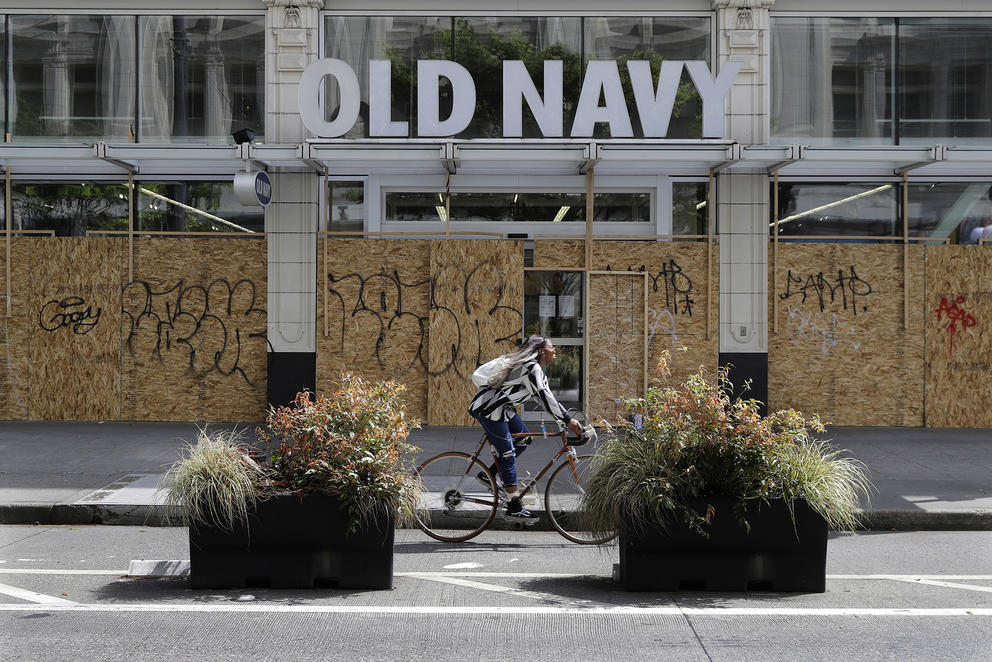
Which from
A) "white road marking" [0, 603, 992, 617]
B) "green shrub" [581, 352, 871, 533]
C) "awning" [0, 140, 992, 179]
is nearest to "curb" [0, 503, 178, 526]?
"white road marking" [0, 603, 992, 617]

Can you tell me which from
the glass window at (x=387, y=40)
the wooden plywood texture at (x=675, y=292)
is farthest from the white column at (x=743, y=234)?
the glass window at (x=387, y=40)

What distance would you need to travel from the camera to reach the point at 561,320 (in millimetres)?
13664

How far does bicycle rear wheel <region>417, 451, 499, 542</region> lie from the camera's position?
7625 mm

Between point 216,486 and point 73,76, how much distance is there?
10.4 meters

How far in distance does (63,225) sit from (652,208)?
8.95 m

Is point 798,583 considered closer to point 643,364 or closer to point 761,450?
point 761,450

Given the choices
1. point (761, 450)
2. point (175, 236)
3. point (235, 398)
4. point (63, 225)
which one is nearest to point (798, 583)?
point (761, 450)

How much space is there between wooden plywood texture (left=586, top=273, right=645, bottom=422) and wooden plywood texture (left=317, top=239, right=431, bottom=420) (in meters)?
2.56

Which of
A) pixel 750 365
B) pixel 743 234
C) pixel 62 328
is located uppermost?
pixel 743 234

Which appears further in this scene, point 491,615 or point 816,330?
point 816,330

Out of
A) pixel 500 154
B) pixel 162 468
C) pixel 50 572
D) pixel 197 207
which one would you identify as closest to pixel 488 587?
pixel 50 572

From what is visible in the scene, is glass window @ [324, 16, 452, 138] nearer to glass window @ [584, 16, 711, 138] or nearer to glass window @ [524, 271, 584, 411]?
glass window @ [584, 16, 711, 138]

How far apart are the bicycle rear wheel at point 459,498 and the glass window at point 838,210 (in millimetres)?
7930

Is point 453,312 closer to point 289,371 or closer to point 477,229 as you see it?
point 477,229
